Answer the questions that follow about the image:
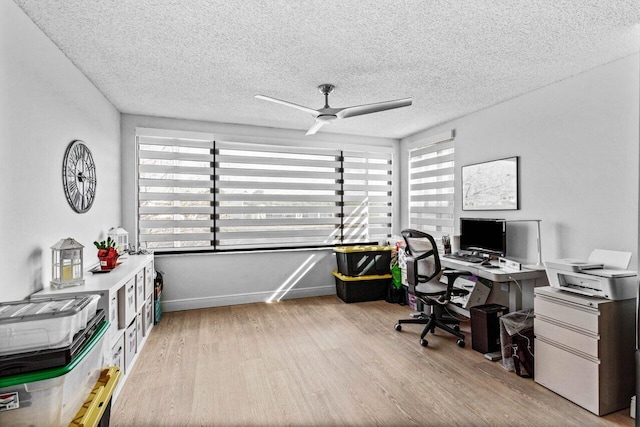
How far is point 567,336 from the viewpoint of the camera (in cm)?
239

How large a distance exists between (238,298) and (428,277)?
268 cm

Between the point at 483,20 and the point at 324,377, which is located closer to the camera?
the point at 483,20

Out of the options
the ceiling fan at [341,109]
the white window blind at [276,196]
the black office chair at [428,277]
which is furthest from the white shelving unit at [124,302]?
the black office chair at [428,277]

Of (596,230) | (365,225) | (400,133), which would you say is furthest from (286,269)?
(596,230)

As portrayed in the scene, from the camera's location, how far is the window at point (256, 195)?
4.40 metres

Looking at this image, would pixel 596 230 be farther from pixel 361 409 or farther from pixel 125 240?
pixel 125 240

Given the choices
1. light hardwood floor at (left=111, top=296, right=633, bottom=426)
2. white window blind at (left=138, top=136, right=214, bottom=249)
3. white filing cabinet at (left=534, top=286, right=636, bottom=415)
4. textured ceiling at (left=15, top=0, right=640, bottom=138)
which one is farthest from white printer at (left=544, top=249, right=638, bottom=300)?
white window blind at (left=138, top=136, right=214, bottom=249)

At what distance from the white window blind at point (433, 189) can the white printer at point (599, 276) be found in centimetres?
199

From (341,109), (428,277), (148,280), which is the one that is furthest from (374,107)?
(148,280)

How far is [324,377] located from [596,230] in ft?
8.49

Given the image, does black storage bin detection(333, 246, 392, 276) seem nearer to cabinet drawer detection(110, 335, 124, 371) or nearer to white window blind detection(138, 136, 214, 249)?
white window blind detection(138, 136, 214, 249)

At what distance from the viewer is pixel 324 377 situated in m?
2.67

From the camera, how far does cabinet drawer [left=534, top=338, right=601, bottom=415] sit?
7.27ft

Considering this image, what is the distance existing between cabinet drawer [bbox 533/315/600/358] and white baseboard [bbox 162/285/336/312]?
3047 millimetres
